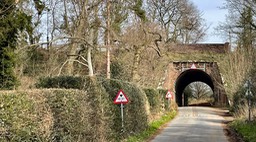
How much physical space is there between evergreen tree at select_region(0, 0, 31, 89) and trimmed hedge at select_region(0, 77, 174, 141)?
11.3ft

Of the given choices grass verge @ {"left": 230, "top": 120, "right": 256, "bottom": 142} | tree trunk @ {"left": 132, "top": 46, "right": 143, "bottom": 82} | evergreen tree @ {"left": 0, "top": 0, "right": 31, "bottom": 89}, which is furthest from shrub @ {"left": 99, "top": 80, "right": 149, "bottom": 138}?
tree trunk @ {"left": 132, "top": 46, "right": 143, "bottom": 82}

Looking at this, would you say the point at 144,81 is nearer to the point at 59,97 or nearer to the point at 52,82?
the point at 52,82

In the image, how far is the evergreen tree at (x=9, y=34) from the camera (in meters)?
17.4

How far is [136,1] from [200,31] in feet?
108

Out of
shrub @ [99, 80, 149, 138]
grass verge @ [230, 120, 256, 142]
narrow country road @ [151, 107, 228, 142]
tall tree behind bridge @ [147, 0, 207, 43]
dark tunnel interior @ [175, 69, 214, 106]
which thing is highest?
tall tree behind bridge @ [147, 0, 207, 43]

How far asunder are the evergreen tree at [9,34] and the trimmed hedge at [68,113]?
344 centimetres

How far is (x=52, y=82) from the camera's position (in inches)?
583

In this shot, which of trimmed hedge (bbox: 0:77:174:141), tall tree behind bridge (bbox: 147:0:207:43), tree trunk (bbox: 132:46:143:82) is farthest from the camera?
tall tree behind bridge (bbox: 147:0:207:43)

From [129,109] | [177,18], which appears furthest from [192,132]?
[177,18]

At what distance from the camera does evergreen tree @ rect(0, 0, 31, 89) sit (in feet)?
57.2

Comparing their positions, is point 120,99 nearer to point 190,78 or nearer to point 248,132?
point 248,132

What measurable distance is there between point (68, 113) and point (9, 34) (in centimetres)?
807

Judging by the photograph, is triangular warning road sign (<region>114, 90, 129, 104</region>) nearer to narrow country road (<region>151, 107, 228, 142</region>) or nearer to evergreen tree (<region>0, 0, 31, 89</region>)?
narrow country road (<region>151, 107, 228, 142</region>)

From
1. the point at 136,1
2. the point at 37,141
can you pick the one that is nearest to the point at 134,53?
the point at 136,1
